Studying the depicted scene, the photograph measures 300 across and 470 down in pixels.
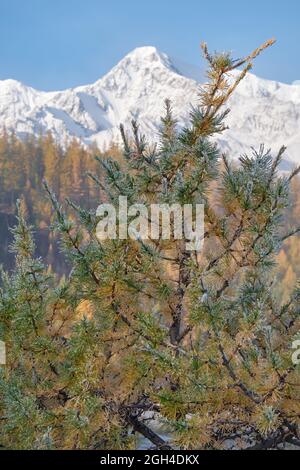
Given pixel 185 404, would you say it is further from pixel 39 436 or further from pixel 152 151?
pixel 152 151

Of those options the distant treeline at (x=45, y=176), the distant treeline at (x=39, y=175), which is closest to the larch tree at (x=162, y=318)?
the distant treeline at (x=45, y=176)

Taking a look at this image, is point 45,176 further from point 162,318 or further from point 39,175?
point 162,318

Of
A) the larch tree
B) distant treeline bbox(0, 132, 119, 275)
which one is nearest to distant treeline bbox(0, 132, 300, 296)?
distant treeline bbox(0, 132, 119, 275)

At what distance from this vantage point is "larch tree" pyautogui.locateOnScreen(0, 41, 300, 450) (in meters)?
3.68

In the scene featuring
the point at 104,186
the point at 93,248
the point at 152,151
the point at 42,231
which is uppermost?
the point at 152,151

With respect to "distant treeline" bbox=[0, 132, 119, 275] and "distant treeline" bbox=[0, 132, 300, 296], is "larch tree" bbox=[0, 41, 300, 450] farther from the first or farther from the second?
"distant treeline" bbox=[0, 132, 119, 275]

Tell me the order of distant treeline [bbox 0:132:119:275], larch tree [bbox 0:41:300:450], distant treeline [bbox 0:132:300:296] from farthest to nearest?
1. distant treeline [bbox 0:132:119:275]
2. distant treeline [bbox 0:132:300:296]
3. larch tree [bbox 0:41:300:450]

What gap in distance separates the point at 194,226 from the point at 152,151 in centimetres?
107

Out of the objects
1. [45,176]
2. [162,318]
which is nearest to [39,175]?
[45,176]

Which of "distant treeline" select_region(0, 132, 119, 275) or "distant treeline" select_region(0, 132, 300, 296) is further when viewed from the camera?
"distant treeline" select_region(0, 132, 119, 275)

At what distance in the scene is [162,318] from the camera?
4.71 meters

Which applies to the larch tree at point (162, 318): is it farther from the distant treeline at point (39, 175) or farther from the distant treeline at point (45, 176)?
the distant treeline at point (39, 175)

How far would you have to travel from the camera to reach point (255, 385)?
3.61 meters
